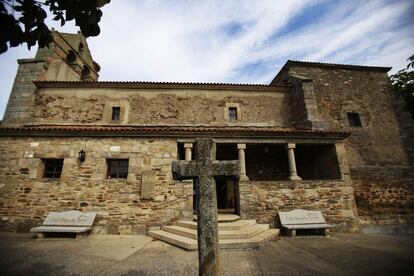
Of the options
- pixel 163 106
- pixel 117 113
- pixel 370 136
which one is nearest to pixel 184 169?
pixel 163 106

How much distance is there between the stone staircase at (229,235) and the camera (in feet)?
16.7

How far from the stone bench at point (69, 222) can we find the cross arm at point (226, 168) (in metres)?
5.75

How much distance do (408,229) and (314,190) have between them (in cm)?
542

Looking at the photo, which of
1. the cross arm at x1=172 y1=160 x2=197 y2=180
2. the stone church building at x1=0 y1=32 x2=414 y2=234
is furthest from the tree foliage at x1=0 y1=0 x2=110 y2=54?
the stone church building at x1=0 y1=32 x2=414 y2=234

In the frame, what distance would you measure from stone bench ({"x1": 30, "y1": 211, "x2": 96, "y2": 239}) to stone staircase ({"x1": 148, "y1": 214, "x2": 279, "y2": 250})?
2058mm

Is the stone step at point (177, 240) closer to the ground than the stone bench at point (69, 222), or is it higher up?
closer to the ground

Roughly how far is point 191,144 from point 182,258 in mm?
4560

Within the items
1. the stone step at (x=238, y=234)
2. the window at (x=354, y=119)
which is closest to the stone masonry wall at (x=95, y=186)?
the stone step at (x=238, y=234)

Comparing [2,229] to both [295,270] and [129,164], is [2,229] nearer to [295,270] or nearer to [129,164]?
[129,164]

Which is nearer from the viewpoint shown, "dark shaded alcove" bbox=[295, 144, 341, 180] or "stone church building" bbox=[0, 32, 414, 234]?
"stone church building" bbox=[0, 32, 414, 234]

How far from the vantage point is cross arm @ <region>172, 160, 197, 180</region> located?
2.93 metres

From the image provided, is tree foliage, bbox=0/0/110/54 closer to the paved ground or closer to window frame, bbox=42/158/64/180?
the paved ground

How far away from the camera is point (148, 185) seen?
24.8 feet

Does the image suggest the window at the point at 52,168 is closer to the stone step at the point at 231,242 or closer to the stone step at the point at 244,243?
the stone step at the point at 231,242
